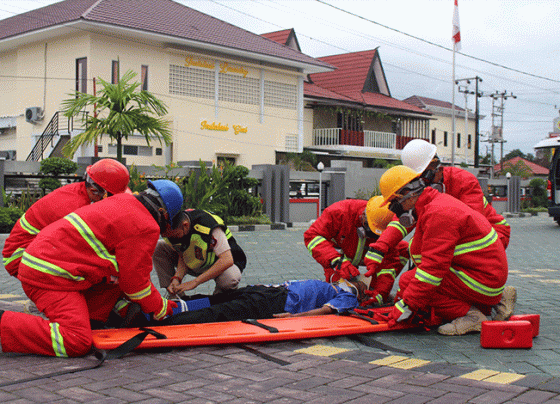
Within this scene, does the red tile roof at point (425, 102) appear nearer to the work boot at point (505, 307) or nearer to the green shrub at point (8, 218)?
the green shrub at point (8, 218)

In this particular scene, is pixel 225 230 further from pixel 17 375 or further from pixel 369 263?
pixel 17 375

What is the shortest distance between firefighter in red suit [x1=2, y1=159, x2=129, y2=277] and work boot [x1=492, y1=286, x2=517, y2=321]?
11.4 feet

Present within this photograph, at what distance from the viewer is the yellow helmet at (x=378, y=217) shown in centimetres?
646

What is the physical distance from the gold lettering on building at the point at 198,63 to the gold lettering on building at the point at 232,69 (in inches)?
22.0

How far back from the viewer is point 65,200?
18.2 feet

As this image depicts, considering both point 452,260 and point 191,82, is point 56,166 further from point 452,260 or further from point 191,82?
point 191,82

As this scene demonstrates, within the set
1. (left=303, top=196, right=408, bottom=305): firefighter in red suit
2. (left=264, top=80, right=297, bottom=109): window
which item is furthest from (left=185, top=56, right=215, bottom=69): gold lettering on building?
(left=303, top=196, right=408, bottom=305): firefighter in red suit

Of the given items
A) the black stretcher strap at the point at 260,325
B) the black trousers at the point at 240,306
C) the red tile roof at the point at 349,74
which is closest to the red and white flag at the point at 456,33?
the red tile roof at the point at 349,74

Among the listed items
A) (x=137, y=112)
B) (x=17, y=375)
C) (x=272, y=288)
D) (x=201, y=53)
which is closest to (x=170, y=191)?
(x=272, y=288)

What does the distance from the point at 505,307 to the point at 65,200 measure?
404cm

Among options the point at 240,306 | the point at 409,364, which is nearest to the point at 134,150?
the point at 240,306

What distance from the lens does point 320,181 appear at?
70.9 feet

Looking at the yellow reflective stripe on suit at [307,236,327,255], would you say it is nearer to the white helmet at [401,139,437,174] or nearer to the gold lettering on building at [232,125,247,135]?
the white helmet at [401,139,437,174]

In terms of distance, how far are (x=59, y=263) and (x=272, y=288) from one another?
2.06m
